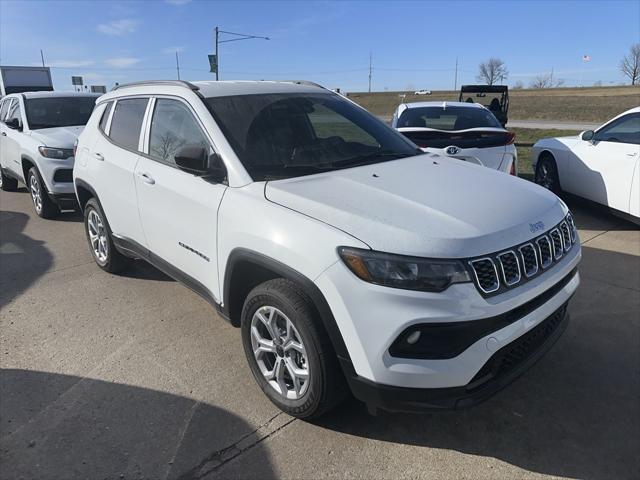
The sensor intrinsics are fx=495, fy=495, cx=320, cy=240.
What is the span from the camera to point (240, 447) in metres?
2.72

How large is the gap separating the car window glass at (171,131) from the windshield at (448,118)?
151 inches

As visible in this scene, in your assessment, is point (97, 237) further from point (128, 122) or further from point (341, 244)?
point (341, 244)

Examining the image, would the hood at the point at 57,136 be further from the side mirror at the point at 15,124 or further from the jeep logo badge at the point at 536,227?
the jeep logo badge at the point at 536,227

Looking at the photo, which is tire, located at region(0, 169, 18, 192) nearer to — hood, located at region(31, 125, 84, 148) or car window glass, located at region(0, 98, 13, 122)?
car window glass, located at region(0, 98, 13, 122)

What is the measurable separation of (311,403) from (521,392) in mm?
1404

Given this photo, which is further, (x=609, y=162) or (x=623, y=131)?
(x=623, y=131)

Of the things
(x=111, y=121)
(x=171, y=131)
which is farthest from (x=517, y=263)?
(x=111, y=121)

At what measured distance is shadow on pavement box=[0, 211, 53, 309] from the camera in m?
4.95

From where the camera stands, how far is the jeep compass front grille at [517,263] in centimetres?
234

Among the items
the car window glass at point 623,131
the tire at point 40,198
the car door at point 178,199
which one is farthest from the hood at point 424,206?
the tire at point 40,198

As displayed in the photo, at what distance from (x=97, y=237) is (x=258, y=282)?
285 centimetres

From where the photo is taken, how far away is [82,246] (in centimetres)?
622

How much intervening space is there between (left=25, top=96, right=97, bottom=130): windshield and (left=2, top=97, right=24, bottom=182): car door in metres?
0.20

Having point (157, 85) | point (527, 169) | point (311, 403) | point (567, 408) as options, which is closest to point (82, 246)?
point (157, 85)
